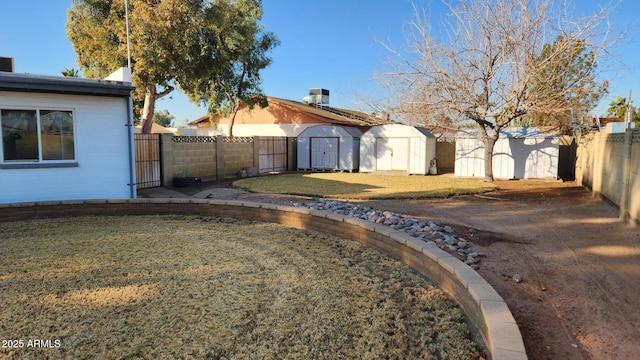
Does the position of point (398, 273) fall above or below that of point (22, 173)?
below

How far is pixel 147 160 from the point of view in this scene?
1334 centimetres

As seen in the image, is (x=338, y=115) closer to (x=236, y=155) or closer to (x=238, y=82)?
(x=238, y=82)

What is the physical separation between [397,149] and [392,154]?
0.36 m

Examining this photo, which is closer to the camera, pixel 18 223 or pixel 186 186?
pixel 18 223

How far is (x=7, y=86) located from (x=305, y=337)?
27.3ft

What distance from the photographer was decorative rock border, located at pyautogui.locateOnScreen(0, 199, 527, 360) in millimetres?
3072

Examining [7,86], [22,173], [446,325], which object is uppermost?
[7,86]

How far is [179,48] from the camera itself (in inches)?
659

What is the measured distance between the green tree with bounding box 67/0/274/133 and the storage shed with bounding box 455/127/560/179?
11.7 metres

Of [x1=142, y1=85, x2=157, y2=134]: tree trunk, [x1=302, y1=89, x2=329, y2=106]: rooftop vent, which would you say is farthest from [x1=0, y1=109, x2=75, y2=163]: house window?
[x1=302, y1=89, x2=329, y2=106]: rooftop vent

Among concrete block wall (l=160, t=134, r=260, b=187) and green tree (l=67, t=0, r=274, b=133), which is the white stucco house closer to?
concrete block wall (l=160, t=134, r=260, b=187)

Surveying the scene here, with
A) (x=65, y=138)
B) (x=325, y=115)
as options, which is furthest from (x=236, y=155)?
(x=325, y=115)

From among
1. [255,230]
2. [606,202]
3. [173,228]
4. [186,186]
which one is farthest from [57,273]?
[606,202]

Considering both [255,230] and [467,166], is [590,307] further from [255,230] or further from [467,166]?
[467,166]
